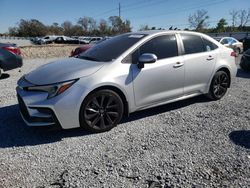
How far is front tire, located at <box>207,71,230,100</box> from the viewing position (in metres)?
5.60

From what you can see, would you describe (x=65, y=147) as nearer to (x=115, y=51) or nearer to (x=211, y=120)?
(x=115, y=51)

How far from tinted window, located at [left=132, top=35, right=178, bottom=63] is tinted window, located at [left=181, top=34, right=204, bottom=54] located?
0.28 m

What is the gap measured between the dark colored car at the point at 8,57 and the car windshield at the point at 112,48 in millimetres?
4924

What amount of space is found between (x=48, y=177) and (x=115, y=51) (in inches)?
95.4

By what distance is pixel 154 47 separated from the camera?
4648 millimetres

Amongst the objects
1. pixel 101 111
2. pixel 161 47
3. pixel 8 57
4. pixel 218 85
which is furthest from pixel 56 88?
pixel 8 57

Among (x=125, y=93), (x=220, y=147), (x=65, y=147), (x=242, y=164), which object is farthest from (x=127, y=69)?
(x=242, y=164)

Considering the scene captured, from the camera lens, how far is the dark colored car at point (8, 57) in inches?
342

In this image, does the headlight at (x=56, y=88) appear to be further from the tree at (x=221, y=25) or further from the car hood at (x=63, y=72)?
the tree at (x=221, y=25)

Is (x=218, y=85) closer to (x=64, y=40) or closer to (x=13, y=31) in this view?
(x=64, y=40)

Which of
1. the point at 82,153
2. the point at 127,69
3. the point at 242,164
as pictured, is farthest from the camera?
the point at 127,69

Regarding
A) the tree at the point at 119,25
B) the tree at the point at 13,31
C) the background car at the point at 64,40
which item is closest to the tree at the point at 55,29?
the tree at the point at 13,31

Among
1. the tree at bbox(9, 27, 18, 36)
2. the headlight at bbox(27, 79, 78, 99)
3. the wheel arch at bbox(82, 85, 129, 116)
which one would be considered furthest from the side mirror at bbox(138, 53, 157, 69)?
the tree at bbox(9, 27, 18, 36)

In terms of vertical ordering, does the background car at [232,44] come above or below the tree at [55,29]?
below
